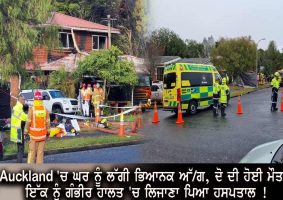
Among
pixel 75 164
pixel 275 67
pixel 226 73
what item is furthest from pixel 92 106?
pixel 275 67

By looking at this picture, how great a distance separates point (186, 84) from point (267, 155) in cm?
81

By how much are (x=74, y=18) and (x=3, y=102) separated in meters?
0.90

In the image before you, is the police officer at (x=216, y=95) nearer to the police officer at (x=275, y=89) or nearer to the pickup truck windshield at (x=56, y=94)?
the police officer at (x=275, y=89)

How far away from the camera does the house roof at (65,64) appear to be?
181 inches

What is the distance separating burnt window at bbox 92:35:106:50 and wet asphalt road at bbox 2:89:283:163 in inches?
25.7

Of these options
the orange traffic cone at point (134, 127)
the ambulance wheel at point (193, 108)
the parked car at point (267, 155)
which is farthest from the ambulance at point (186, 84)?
the parked car at point (267, 155)

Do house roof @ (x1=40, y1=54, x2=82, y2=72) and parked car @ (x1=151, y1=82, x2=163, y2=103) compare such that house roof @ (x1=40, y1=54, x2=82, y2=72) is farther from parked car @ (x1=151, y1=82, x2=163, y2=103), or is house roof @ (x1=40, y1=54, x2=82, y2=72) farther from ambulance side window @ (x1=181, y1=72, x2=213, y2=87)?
ambulance side window @ (x1=181, y1=72, x2=213, y2=87)

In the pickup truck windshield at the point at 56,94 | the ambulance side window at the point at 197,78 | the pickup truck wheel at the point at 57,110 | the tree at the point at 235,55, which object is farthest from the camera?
the pickup truck wheel at the point at 57,110

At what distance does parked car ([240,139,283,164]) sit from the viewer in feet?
13.9

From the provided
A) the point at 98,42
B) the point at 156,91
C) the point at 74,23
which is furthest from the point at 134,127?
the point at 74,23

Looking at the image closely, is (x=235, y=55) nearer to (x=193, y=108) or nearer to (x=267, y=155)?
(x=193, y=108)

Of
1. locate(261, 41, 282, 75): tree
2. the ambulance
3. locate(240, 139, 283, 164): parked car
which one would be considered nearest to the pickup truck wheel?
the ambulance

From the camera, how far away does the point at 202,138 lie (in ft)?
14.4

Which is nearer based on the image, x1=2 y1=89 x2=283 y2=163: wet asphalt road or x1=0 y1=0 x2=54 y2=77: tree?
x1=2 y1=89 x2=283 y2=163: wet asphalt road
